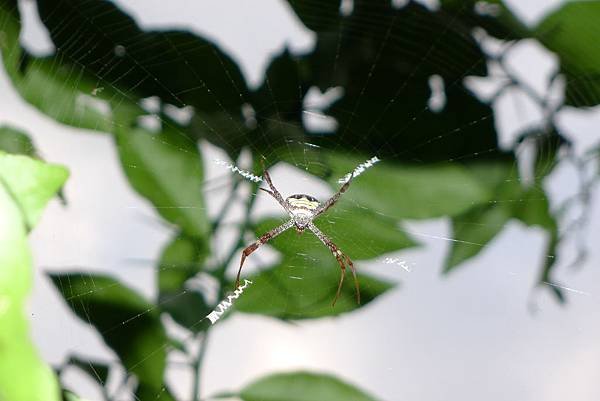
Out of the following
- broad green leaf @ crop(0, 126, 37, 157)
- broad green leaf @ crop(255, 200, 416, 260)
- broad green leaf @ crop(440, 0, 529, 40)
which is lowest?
broad green leaf @ crop(255, 200, 416, 260)

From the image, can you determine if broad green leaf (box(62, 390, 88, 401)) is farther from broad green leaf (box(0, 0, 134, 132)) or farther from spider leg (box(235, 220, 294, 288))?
broad green leaf (box(0, 0, 134, 132))

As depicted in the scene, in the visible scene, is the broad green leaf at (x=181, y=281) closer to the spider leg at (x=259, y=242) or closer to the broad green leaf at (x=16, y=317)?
the spider leg at (x=259, y=242)

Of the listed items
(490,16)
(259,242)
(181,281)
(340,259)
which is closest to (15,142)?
(181,281)

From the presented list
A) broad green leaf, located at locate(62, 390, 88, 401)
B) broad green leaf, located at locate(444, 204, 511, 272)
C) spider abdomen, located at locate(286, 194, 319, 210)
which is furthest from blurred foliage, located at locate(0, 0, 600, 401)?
spider abdomen, located at locate(286, 194, 319, 210)

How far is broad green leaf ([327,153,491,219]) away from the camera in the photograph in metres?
1.09

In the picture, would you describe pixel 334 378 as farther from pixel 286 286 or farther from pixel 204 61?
pixel 204 61

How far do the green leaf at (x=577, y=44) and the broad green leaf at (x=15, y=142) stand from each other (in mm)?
902

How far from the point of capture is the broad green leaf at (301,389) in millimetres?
1125

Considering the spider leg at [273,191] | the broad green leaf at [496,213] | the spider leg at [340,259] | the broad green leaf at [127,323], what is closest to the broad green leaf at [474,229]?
the broad green leaf at [496,213]

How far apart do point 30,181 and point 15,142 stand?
219 mm

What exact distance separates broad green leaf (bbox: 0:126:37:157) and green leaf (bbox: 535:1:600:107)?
2.96ft

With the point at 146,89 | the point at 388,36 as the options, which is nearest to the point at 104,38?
the point at 146,89

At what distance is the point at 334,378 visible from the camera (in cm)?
115

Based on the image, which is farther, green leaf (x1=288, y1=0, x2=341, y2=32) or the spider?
the spider
